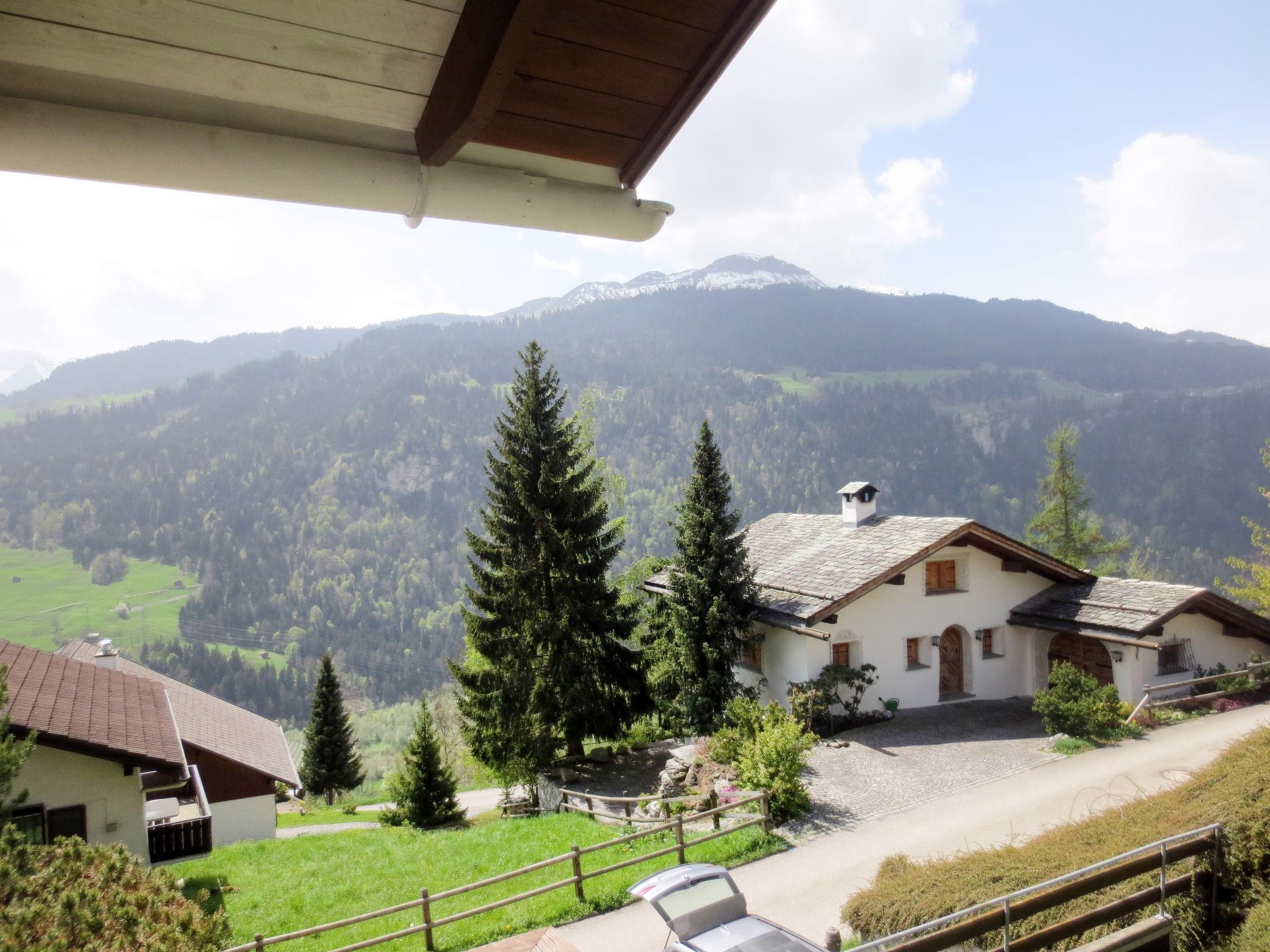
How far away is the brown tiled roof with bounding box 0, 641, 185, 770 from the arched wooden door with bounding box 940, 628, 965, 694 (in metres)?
19.1

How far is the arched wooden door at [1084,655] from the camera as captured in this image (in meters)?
19.9

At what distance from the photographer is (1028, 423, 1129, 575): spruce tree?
42.3m

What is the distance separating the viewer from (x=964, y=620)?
21141mm

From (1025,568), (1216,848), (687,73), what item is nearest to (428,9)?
(687,73)

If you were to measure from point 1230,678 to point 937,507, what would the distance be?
167 meters

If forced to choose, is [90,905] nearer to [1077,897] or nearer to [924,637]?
[1077,897]

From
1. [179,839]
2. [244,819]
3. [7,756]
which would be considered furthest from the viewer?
[244,819]

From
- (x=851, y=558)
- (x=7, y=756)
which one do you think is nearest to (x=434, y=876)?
(x=7, y=756)

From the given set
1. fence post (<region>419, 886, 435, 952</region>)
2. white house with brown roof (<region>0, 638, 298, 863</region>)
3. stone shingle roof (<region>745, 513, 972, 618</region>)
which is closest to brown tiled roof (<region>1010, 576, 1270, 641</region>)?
stone shingle roof (<region>745, 513, 972, 618</region>)

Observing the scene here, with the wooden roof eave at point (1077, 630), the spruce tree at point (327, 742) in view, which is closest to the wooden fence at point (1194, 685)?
the wooden roof eave at point (1077, 630)

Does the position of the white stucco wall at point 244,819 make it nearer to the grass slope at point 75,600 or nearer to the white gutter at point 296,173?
the white gutter at point 296,173

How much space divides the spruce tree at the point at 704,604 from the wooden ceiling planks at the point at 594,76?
16.9m

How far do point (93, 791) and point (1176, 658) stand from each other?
2504 cm

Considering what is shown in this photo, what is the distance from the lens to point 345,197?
244 centimetres
